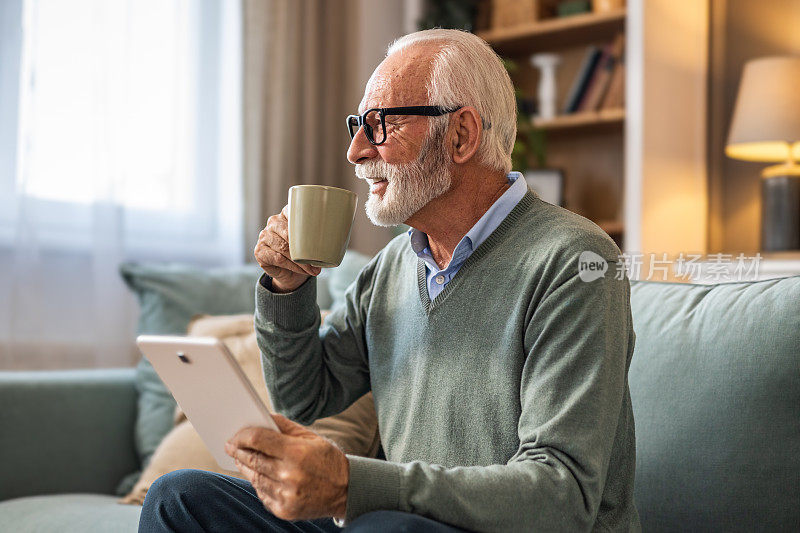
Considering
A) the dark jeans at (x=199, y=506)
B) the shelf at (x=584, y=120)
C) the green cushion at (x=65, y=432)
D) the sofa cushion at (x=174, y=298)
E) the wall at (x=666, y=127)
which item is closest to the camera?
the dark jeans at (x=199, y=506)

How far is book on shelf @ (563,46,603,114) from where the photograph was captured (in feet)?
10.1

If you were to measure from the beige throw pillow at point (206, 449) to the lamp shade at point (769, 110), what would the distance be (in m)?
1.70

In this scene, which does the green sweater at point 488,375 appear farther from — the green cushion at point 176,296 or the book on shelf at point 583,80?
the book on shelf at point 583,80

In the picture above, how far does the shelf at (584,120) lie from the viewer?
3.02 m

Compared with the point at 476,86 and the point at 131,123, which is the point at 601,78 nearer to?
the point at 131,123

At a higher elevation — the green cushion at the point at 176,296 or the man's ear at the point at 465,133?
the man's ear at the point at 465,133

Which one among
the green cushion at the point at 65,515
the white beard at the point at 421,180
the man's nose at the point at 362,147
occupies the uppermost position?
the man's nose at the point at 362,147

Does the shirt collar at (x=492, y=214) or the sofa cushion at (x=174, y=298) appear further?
the sofa cushion at (x=174, y=298)

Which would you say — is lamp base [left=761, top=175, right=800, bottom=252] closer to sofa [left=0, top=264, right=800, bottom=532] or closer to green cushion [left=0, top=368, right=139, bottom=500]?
sofa [left=0, top=264, right=800, bottom=532]

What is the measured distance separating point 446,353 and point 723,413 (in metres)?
0.44

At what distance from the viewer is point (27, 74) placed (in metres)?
2.20

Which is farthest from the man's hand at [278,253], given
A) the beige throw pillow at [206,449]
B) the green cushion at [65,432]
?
the green cushion at [65,432]

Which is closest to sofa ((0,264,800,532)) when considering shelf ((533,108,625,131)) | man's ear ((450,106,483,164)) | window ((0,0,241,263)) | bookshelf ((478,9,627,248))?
man's ear ((450,106,483,164))

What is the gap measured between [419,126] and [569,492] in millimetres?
566
